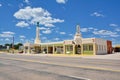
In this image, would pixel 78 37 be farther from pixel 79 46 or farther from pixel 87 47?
pixel 87 47

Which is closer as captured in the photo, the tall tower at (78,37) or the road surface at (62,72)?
the road surface at (62,72)

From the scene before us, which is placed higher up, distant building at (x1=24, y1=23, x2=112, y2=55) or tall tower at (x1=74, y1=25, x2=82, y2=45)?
tall tower at (x1=74, y1=25, x2=82, y2=45)

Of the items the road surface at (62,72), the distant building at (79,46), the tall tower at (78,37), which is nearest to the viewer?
the road surface at (62,72)

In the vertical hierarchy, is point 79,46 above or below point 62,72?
above

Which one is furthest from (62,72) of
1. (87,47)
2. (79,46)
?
(79,46)

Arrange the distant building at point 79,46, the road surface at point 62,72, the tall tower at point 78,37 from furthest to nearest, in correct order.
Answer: the tall tower at point 78,37
the distant building at point 79,46
the road surface at point 62,72

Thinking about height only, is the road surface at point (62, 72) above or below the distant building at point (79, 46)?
below

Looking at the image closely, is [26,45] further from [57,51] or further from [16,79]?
[16,79]

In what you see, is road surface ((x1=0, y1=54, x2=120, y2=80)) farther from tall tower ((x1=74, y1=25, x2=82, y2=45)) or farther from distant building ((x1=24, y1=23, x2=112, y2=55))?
tall tower ((x1=74, y1=25, x2=82, y2=45))

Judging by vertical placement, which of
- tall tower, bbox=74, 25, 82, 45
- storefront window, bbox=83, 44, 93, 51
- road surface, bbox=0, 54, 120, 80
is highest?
tall tower, bbox=74, 25, 82, 45

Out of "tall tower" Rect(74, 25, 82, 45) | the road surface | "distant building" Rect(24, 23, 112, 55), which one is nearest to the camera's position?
the road surface

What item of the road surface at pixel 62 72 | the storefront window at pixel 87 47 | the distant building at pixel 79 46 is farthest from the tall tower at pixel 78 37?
the road surface at pixel 62 72

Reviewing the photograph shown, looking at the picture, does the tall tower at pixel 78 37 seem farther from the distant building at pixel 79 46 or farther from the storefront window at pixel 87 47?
the storefront window at pixel 87 47

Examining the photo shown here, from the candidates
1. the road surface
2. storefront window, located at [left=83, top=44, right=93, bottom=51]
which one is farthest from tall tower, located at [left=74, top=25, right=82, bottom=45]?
the road surface
